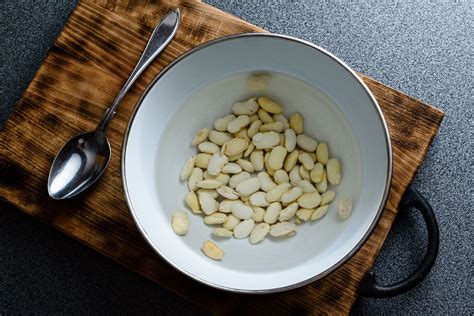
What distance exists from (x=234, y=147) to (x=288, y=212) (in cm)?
9

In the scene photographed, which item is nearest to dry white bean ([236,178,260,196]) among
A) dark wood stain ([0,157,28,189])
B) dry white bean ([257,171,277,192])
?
dry white bean ([257,171,277,192])

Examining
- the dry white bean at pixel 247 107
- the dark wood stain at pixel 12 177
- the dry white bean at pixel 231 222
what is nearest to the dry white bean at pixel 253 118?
the dry white bean at pixel 247 107

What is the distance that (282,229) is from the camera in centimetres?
56

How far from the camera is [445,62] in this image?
0.78 meters

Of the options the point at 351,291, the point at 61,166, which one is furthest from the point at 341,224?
the point at 61,166

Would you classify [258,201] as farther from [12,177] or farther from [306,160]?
[12,177]

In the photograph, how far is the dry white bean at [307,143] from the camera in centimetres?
59

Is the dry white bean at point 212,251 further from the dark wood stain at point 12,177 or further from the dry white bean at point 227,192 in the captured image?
the dark wood stain at point 12,177

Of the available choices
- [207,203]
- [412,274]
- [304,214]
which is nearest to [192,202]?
[207,203]

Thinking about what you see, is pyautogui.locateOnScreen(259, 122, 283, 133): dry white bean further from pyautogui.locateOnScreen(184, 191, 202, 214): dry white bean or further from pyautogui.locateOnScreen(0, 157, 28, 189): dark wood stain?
pyautogui.locateOnScreen(0, 157, 28, 189): dark wood stain

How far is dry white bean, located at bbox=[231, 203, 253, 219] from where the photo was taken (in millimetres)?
574

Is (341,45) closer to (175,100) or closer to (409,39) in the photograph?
(409,39)

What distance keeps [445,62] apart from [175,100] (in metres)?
0.43

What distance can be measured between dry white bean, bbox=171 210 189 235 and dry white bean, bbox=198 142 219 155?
71 millimetres
